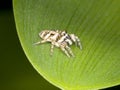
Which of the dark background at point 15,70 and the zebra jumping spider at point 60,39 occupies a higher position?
the zebra jumping spider at point 60,39

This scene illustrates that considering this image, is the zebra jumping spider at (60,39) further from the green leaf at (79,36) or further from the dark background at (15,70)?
the dark background at (15,70)

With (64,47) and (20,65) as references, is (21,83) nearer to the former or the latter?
(20,65)

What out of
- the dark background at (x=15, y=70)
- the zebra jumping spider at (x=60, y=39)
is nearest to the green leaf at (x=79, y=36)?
the zebra jumping spider at (x=60, y=39)

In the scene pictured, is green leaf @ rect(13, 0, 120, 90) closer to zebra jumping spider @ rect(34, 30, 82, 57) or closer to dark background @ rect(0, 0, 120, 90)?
zebra jumping spider @ rect(34, 30, 82, 57)

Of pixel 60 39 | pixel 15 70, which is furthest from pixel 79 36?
pixel 15 70

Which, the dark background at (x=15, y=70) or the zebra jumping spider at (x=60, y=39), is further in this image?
the dark background at (x=15, y=70)

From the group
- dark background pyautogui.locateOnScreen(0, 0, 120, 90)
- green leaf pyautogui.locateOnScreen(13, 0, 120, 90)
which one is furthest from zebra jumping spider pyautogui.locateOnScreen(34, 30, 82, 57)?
dark background pyautogui.locateOnScreen(0, 0, 120, 90)
